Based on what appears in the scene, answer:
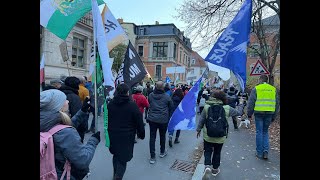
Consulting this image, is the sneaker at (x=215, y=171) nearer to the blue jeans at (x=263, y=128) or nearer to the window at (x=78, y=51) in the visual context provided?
the blue jeans at (x=263, y=128)

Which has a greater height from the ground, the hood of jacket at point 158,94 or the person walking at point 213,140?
the hood of jacket at point 158,94

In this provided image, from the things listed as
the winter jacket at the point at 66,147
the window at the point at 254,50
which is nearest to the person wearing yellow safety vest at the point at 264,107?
the winter jacket at the point at 66,147

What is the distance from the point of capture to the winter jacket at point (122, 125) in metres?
4.50

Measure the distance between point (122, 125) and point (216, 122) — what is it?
1.72 metres

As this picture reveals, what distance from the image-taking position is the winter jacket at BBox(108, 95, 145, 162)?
4500mm

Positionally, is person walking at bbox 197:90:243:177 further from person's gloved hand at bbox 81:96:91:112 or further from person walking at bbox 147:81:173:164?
person's gloved hand at bbox 81:96:91:112

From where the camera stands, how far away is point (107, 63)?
3.73m

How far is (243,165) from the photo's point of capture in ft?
19.2

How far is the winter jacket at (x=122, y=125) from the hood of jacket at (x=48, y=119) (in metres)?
2.10

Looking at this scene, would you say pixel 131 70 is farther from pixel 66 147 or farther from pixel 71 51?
pixel 71 51

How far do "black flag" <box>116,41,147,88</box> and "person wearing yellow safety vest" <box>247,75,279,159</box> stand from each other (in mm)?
2698

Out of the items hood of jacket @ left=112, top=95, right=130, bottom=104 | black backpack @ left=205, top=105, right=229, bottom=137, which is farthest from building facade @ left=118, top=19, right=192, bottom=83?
hood of jacket @ left=112, top=95, right=130, bottom=104

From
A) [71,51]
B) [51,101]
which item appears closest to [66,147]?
[51,101]
